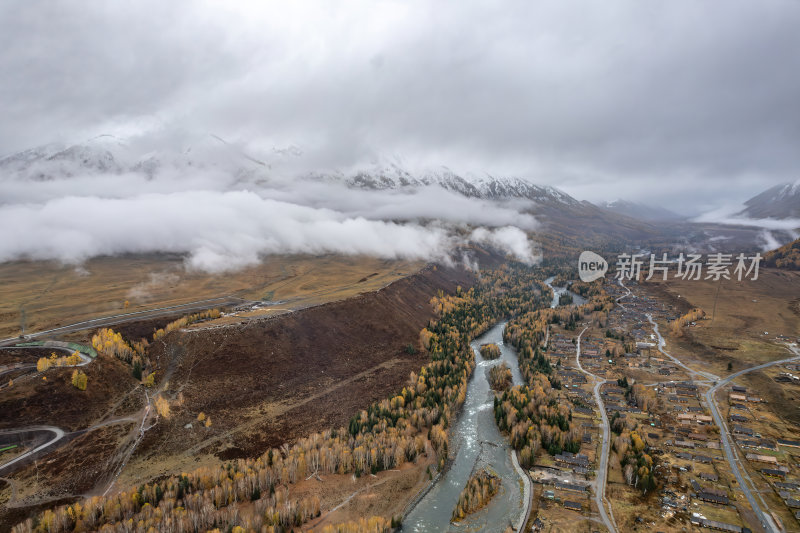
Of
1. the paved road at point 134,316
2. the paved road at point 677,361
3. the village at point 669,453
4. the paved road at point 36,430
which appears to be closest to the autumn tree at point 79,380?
the paved road at point 36,430

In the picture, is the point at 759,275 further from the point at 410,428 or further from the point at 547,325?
the point at 410,428

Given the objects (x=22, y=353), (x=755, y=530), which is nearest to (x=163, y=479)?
(x=22, y=353)

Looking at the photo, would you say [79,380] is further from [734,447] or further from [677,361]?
[677,361]

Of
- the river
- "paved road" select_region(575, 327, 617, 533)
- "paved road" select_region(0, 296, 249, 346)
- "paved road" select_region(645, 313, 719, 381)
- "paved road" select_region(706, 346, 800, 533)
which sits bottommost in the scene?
the river

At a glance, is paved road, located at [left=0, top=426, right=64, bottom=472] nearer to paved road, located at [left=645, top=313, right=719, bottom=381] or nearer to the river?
the river

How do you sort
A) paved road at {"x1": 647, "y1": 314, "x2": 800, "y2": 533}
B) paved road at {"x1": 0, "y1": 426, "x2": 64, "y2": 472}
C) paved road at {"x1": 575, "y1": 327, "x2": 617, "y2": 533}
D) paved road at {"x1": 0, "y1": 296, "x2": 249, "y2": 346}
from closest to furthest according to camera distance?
1. paved road at {"x1": 647, "y1": 314, "x2": 800, "y2": 533}
2. paved road at {"x1": 575, "y1": 327, "x2": 617, "y2": 533}
3. paved road at {"x1": 0, "y1": 426, "x2": 64, "y2": 472}
4. paved road at {"x1": 0, "y1": 296, "x2": 249, "y2": 346}

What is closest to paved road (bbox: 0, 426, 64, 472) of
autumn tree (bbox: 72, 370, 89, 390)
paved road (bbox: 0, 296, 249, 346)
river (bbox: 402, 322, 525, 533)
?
autumn tree (bbox: 72, 370, 89, 390)

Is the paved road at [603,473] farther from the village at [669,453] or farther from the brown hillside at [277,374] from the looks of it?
the brown hillside at [277,374]

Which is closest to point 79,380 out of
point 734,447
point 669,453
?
point 669,453
